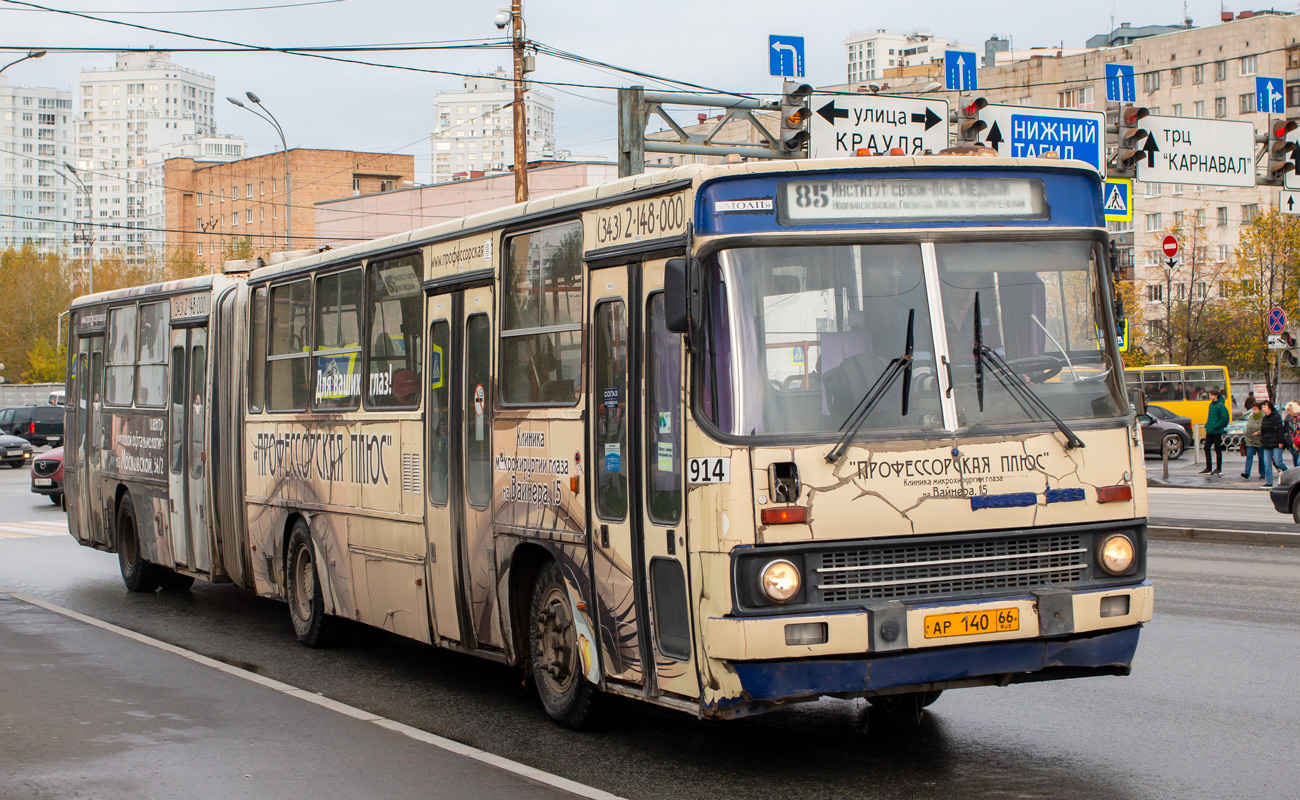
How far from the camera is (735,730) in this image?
806 centimetres

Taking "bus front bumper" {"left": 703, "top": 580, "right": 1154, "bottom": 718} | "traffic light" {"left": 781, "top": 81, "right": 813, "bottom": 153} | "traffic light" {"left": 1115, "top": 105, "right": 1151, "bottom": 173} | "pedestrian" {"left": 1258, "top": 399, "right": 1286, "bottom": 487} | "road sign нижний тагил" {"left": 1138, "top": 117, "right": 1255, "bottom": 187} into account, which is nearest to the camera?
"bus front bumper" {"left": 703, "top": 580, "right": 1154, "bottom": 718}

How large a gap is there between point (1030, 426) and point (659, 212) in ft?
6.64

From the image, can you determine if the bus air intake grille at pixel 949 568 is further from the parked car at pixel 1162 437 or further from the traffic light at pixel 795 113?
the parked car at pixel 1162 437

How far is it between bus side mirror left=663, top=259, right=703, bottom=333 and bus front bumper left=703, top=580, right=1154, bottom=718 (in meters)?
1.31

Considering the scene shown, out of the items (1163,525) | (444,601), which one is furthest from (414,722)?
(1163,525)

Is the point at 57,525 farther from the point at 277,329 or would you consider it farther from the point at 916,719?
the point at 916,719

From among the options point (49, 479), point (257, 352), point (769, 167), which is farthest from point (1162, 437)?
point (769, 167)

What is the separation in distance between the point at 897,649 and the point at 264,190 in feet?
340

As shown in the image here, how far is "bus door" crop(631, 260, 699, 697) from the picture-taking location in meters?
6.85

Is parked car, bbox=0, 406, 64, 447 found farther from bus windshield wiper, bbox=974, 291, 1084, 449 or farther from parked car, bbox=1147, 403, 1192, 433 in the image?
bus windshield wiper, bbox=974, 291, 1084, 449

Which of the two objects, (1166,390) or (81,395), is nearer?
(81,395)

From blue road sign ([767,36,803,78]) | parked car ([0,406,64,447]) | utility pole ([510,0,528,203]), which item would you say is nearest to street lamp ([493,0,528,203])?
utility pole ([510,0,528,203])

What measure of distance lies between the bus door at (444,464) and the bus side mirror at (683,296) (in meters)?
2.84

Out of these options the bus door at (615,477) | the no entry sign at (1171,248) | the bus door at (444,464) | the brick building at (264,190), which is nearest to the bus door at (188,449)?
the bus door at (444,464)
